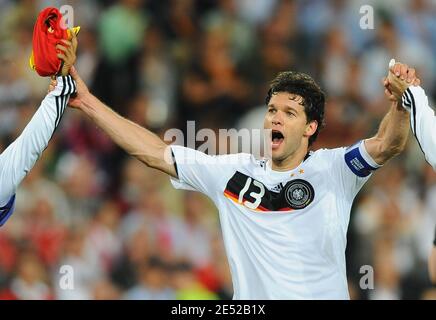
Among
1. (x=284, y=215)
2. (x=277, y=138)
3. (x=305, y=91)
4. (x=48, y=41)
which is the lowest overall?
(x=284, y=215)

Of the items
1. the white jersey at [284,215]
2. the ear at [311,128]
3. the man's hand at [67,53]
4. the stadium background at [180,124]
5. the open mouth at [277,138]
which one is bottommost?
the white jersey at [284,215]

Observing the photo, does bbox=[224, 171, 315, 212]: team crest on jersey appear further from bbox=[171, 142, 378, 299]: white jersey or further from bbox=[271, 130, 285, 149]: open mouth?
bbox=[271, 130, 285, 149]: open mouth

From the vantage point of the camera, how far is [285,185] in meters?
5.04

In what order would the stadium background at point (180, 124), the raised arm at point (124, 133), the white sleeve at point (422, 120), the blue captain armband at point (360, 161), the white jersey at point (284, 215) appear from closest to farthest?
the white sleeve at point (422, 120), the white jersey at point (284, 215), the blue captain armband at point (360, 161), the raised arm at point (124, 133), the stadium background at point (180, 124)

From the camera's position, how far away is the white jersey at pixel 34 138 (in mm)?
4898

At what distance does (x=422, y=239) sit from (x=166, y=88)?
3163mm

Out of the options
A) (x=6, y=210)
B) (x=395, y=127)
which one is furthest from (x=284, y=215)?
(x=6, y=210)

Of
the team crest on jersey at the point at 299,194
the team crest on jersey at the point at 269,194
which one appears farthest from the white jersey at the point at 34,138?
the team crest on jersey at the point at 299,194

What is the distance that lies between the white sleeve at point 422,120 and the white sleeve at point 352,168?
1.06 feet

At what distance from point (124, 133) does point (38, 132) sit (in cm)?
50

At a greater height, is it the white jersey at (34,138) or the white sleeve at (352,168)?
the white jersey at (34,138)

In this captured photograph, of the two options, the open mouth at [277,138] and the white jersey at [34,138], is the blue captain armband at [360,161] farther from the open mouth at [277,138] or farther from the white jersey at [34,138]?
the white jersey at [34,138]

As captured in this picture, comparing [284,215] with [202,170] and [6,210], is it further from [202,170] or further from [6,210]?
[6,210]
